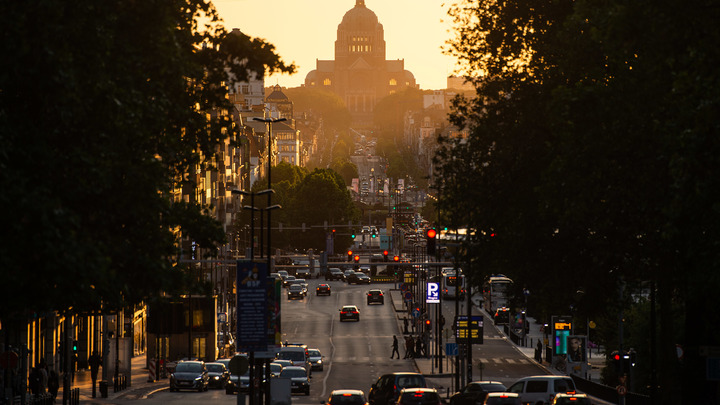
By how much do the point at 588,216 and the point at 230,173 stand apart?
9217cm

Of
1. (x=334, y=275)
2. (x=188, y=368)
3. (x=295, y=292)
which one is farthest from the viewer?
(x=334, y=275)

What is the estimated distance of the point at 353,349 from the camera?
3127 inches

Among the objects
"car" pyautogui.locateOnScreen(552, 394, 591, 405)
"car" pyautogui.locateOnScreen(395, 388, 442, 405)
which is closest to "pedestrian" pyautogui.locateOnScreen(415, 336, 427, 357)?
"car" pyautogui.locateOnScreen(395, 388, 442, 405)

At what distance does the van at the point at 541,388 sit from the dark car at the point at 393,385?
11.0ft

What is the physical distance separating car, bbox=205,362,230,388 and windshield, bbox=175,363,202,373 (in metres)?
1.27

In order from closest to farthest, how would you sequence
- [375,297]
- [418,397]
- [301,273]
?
1. [418,397]
2. [375,297]
3. [301,273]

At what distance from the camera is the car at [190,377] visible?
52.8m

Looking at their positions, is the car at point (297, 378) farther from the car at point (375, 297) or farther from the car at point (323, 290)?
the car at point (323, 290)

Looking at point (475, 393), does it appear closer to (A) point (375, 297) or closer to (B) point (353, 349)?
(B) point (353, 349)

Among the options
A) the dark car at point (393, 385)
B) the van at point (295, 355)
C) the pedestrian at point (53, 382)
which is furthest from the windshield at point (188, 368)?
the dark car at point (393, 385)

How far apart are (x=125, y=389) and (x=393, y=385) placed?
49.3 feet

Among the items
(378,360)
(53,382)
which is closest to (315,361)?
(378,360)

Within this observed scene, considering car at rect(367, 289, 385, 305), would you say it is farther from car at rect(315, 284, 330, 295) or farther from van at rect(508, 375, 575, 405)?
van at rect(508, 375, 575, 405)

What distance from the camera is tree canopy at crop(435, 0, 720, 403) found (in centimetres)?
2562
